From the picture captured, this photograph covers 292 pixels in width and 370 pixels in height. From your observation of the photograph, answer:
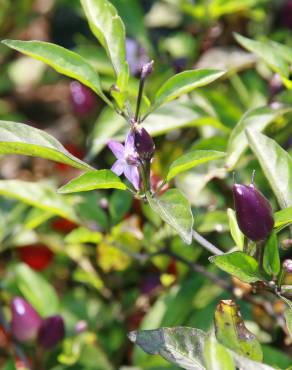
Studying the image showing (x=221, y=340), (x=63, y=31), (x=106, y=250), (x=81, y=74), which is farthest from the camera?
(x=63, y=31)

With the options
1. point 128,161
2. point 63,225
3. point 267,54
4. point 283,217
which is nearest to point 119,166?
point 128,161

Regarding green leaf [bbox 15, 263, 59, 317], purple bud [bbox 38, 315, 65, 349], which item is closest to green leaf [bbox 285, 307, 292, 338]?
purple bud [bbox 38, 315, 65, 349]

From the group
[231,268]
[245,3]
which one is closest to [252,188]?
[231,268]

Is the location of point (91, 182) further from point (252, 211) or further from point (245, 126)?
point (245, 126)

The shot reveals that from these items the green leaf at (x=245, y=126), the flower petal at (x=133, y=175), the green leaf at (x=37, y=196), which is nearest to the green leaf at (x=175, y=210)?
the flower petal at (x=133, y=175)

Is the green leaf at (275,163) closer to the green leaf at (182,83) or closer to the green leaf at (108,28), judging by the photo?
the green leaf at (182,83)

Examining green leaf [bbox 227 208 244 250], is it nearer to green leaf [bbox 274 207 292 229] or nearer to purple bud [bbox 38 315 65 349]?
green leaf [bbox 274 207 292 229]

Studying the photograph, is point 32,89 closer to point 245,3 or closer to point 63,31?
point 63,31
